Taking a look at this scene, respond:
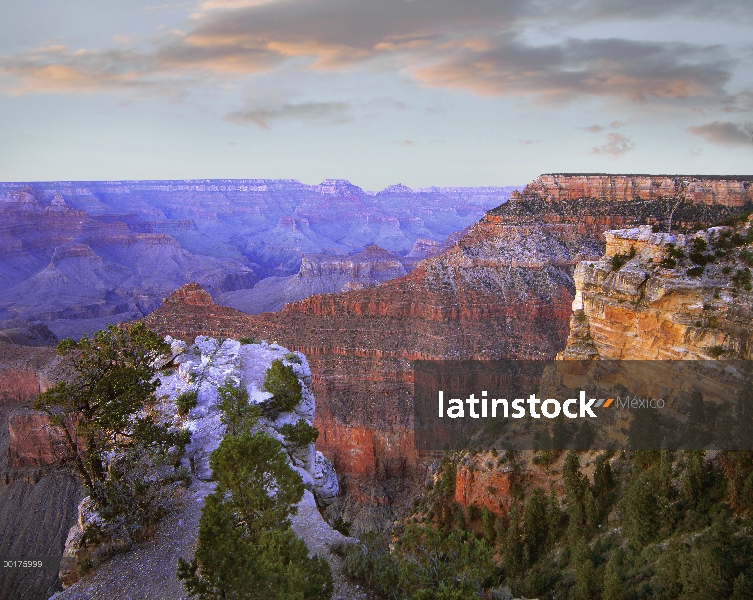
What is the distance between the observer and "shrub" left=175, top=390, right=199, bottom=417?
20656mm

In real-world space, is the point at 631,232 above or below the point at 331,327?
above

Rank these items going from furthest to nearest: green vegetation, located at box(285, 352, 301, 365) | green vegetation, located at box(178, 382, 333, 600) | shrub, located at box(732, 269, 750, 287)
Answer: green vegetation, located at box(285, 352, 301, 365) → shrub, located at box(732, 269, 750, 287) → green vegetation, located at box(178, 382, 333, 600)

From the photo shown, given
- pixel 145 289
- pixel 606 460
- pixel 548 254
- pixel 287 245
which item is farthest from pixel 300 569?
pixel 287 245

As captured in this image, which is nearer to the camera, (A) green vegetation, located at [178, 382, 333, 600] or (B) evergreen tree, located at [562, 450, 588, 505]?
(A) green vegetation, located at [178, 382, 333, 600]

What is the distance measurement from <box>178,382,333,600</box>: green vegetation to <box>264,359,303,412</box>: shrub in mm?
5806

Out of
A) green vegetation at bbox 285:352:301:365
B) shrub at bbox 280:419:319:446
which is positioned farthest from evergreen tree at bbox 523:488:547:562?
green vegetation at bbox 285:352:301:365

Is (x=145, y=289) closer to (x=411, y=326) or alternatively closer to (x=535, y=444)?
(x=411, y=326)

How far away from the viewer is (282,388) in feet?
74.2

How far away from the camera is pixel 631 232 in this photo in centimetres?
2577

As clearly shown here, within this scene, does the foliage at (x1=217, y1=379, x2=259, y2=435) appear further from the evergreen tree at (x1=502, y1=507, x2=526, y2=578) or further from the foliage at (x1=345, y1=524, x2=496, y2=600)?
the evergreen tree at (x1=502, y1=507, x2=526, y2=578)

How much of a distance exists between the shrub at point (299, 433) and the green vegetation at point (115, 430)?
3775 mm

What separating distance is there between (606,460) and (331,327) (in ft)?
101

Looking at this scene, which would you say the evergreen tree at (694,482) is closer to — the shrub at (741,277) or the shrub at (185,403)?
the shrub at (741,277)

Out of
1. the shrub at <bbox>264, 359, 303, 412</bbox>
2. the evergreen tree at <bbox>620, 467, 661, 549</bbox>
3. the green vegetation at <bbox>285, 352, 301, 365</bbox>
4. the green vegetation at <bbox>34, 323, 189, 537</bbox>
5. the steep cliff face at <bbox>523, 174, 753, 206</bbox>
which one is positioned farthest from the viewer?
the steep cliff face at <bbox>523, 174, 753, 206</bbox>
